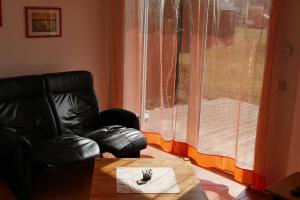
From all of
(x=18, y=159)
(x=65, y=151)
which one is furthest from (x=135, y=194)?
(x=18, y=159)

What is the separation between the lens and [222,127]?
12.0 ft

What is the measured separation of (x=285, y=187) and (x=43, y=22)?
113 inches

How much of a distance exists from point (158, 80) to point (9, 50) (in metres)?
1.66

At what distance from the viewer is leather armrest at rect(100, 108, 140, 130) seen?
12.2ft

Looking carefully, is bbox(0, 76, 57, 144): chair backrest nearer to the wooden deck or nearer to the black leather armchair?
the black leather armchair

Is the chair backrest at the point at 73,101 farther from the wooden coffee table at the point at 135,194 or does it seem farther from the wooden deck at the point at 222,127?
the wooden coffee table at the point at 135,194

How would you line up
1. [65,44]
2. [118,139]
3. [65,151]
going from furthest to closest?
[65,44]
[118,139]
[65,151]

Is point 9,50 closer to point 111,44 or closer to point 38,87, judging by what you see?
point 38,87

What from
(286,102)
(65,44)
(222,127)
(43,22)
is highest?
(43,22)

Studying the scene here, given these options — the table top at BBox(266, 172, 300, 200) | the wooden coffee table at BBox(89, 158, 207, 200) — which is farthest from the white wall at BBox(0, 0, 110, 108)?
the table top at BBox(266, 172, 300, 200)

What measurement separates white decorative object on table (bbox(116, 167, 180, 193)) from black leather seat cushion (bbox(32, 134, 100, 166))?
16.9 inches

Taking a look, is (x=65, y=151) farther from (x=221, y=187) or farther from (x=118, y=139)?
(x=221, y=187)

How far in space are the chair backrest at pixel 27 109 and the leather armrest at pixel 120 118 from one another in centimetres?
57

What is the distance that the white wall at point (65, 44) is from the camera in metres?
3.60
